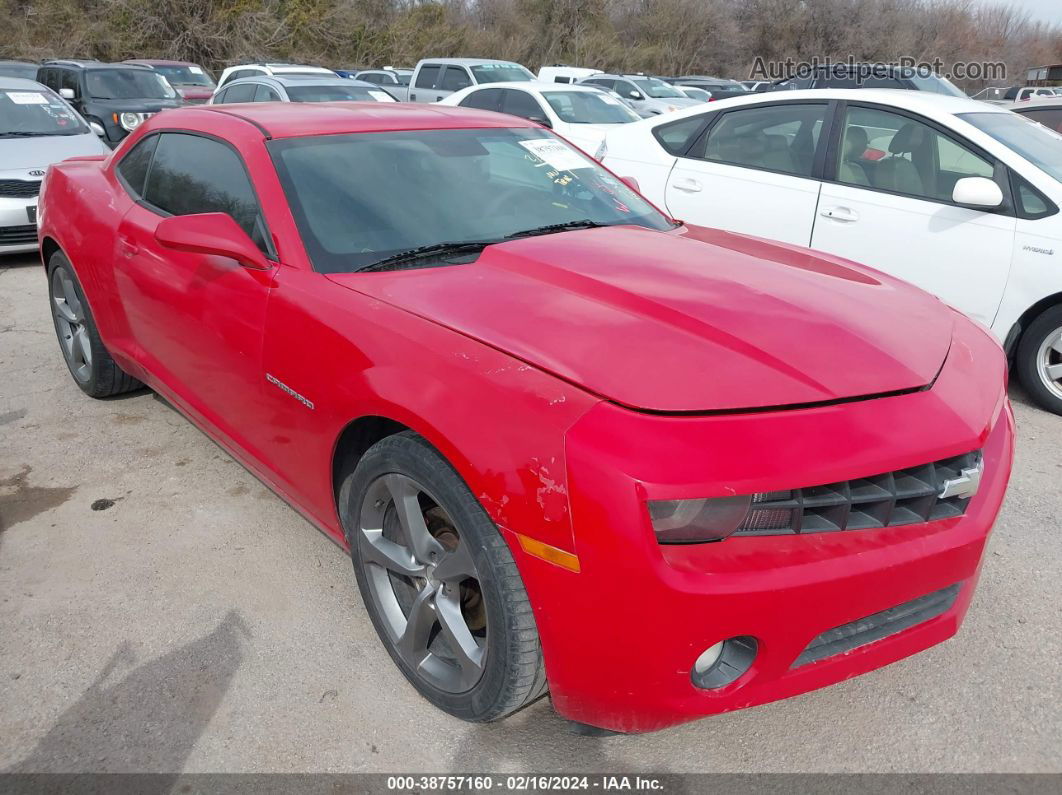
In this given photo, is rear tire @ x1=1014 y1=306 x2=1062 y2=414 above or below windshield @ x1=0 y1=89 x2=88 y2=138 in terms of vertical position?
below

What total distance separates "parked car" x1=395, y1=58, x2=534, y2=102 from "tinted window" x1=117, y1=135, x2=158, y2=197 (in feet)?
39.4

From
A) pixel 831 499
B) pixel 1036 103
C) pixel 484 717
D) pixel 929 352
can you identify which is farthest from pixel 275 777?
pixel 1036 103

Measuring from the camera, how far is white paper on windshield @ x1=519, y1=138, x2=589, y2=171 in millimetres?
3443

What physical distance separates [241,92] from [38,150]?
420 cm

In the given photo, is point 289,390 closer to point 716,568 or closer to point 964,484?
point 716,568

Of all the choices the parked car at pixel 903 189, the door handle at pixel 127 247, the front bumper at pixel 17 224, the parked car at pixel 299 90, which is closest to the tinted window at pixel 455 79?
the parked car at pixel 299 90

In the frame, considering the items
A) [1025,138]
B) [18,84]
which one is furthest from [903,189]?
[18,84]

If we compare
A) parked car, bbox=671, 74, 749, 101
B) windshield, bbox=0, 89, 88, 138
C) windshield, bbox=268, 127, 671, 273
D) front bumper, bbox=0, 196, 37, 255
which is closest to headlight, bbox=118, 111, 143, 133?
windshield, bbox=0, 89, 88, 138

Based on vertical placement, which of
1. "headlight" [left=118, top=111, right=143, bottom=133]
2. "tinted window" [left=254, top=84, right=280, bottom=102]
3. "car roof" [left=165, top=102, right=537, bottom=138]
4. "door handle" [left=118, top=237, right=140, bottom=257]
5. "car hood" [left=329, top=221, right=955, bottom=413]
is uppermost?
"car roof" [left=165, top=102, right=537, bottom=138]

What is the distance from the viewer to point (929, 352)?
7.50 ft

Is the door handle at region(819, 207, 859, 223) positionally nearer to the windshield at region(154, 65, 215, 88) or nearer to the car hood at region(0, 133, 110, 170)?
the car hood at region(0, 133, 110, 170)

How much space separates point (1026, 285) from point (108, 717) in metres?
4.54

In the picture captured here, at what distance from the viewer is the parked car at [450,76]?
603 inches

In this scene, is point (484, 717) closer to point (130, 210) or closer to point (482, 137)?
point (482, 137)
